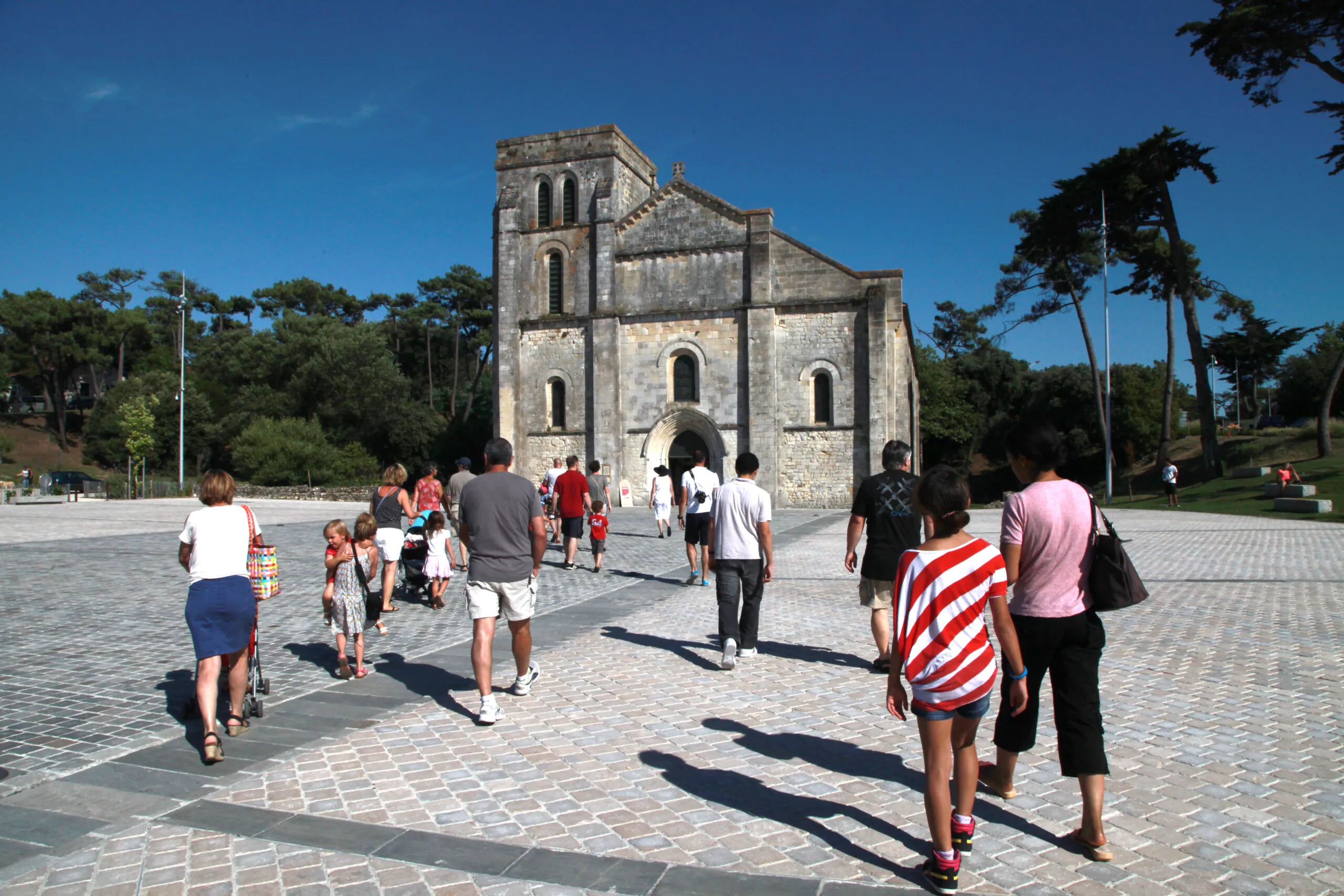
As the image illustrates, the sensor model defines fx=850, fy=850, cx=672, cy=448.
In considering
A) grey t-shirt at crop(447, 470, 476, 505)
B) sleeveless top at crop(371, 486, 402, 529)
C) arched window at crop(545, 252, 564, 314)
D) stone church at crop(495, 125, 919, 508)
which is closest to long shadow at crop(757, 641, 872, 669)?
sleeveless top at crop(371, 486, 402, 529)

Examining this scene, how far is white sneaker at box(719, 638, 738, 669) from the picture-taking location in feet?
22.1

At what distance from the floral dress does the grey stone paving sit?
1.36 feet

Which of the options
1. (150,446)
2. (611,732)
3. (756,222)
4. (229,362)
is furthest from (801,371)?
(229,362)

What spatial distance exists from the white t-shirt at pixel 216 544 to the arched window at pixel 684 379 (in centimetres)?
2747

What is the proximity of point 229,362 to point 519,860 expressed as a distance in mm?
58598

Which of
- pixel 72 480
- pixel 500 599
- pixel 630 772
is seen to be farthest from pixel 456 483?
pixel 72 480

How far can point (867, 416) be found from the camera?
30.1 meters

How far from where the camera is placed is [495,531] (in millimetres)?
5707

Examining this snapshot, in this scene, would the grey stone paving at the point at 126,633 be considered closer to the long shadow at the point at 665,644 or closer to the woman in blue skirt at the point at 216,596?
the woman in blue skirt at the point at 216,596

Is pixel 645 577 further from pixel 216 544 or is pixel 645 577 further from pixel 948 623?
pixel 948 623

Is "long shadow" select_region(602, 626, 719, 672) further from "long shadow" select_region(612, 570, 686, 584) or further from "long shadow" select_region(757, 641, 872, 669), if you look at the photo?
"long shadow" select_region(612, 570, 686, 584)

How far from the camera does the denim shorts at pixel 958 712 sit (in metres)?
3.28

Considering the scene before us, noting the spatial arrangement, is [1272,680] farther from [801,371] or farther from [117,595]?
[801,371]

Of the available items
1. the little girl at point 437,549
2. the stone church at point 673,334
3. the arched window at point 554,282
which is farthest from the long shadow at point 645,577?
the arched window at point 554,282
